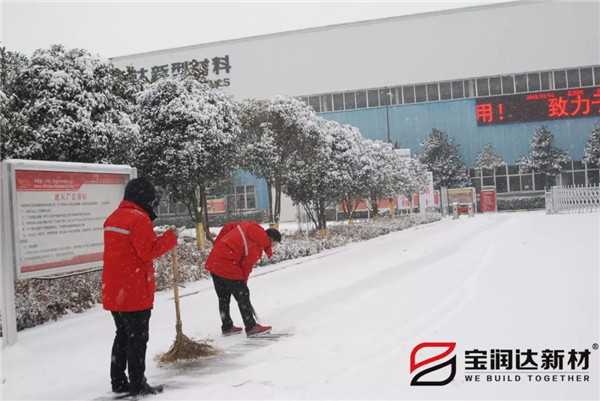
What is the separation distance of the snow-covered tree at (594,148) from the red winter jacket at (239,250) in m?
45.3

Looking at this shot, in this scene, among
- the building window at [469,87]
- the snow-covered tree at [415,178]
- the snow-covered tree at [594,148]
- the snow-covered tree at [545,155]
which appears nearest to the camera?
the snow-covered tree at [415,178]

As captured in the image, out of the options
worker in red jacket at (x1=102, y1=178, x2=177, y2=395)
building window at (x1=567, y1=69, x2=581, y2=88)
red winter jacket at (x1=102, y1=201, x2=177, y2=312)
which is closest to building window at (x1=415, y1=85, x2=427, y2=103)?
building window at (x1=567, y1=69, x2=581, y2=88)

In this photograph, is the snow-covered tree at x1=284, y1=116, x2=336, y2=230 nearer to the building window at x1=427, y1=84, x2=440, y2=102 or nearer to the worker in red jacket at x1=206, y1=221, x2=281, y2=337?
the worker in red jacket at x1=206, y1=221, x2=281, y2=337

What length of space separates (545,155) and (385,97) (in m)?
12.8

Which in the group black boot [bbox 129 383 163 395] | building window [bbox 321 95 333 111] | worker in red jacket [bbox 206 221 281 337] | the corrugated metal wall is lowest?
black boot [bbox 129 383 163 395]

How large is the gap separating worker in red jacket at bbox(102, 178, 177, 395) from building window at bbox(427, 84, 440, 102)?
4827 centimetres

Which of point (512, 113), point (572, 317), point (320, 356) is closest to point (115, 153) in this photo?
point (320, 356)

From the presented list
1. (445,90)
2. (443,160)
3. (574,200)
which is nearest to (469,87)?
(445,90)

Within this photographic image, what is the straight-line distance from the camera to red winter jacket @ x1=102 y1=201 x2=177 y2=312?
179 inches

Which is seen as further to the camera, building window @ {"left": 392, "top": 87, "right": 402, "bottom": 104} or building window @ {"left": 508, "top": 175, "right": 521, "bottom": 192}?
building window @ {"left": 508, "top": 175, "right": 521, "bottom": 192}

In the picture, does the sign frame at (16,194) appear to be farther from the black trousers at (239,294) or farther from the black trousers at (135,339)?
the black trousers at (135,339)

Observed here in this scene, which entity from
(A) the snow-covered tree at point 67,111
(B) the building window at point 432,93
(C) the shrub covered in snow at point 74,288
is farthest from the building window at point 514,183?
(A) the snow-covered tree at point 67,111

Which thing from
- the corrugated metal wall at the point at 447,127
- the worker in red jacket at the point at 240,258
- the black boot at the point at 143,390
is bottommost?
the black boot at the point at 143,390

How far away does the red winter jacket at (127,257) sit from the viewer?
4551 millimetres
